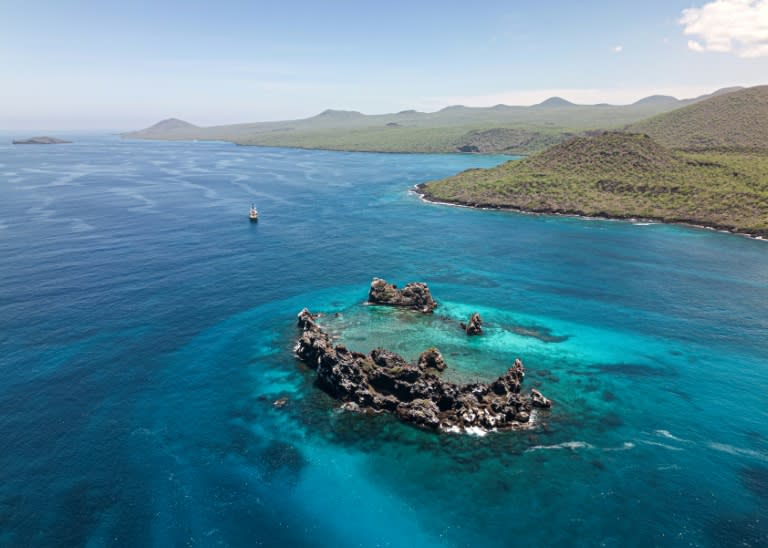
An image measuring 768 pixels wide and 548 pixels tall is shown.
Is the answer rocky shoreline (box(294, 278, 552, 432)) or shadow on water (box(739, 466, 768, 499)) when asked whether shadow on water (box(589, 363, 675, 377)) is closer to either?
rocky shoreline (box(294, 278, 552, 432))

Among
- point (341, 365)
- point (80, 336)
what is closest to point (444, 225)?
point (341, 365)

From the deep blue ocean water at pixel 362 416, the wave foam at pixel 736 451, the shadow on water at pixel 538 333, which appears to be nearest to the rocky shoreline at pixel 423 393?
the deep blue ocean water at pixel 362 416

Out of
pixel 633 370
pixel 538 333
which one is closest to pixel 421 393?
pixel 538 333

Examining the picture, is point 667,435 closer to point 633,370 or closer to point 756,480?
point 756,480

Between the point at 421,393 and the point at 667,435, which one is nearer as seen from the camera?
the point at 667,435

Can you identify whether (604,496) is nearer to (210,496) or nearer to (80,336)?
(210,496)

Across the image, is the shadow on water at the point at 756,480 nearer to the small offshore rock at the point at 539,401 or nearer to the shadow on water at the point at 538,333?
the small offshore rock at the point at 539,401

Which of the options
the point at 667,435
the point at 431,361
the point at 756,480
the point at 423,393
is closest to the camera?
the point at 756,480

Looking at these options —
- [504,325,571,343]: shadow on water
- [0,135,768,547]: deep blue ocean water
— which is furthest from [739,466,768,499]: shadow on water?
[504,325,571,343]: shadow on water
